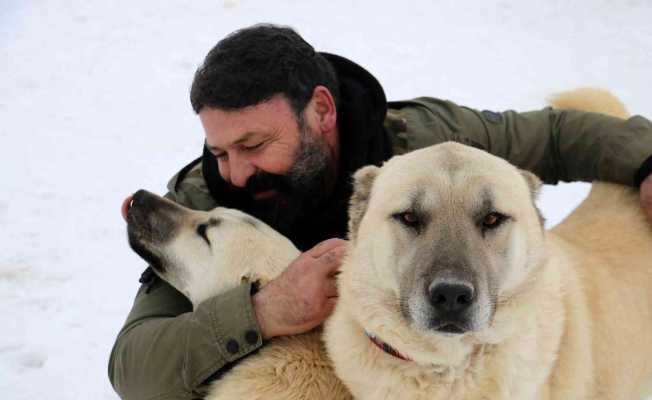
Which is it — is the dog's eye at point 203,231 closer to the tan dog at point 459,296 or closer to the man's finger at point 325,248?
the man's finger at point 325,248

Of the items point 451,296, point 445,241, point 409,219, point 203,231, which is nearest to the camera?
point 451,296

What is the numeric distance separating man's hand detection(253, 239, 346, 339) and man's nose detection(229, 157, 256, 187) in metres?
0.52

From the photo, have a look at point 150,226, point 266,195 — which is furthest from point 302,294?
point 150,226

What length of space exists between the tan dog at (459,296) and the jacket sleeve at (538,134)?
724 millimetres

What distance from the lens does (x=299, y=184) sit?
8.82ft

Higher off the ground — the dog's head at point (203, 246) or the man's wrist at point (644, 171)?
the man's wrist at point (644, 171)

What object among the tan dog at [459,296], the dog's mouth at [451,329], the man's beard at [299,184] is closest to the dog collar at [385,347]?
the tan dog at [459,296]

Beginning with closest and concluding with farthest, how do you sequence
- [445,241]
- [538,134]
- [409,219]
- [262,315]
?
[445,241], [409,219], [262,315], [538,134]

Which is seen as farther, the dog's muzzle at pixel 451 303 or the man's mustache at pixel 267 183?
the man's mustache at pixel 267 183

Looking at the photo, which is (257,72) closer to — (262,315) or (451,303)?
(262,315)

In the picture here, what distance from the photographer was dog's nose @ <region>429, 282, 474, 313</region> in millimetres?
1699

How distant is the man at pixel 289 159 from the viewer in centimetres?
228

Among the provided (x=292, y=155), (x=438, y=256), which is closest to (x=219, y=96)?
(x=292, y=155)

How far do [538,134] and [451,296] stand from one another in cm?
145
